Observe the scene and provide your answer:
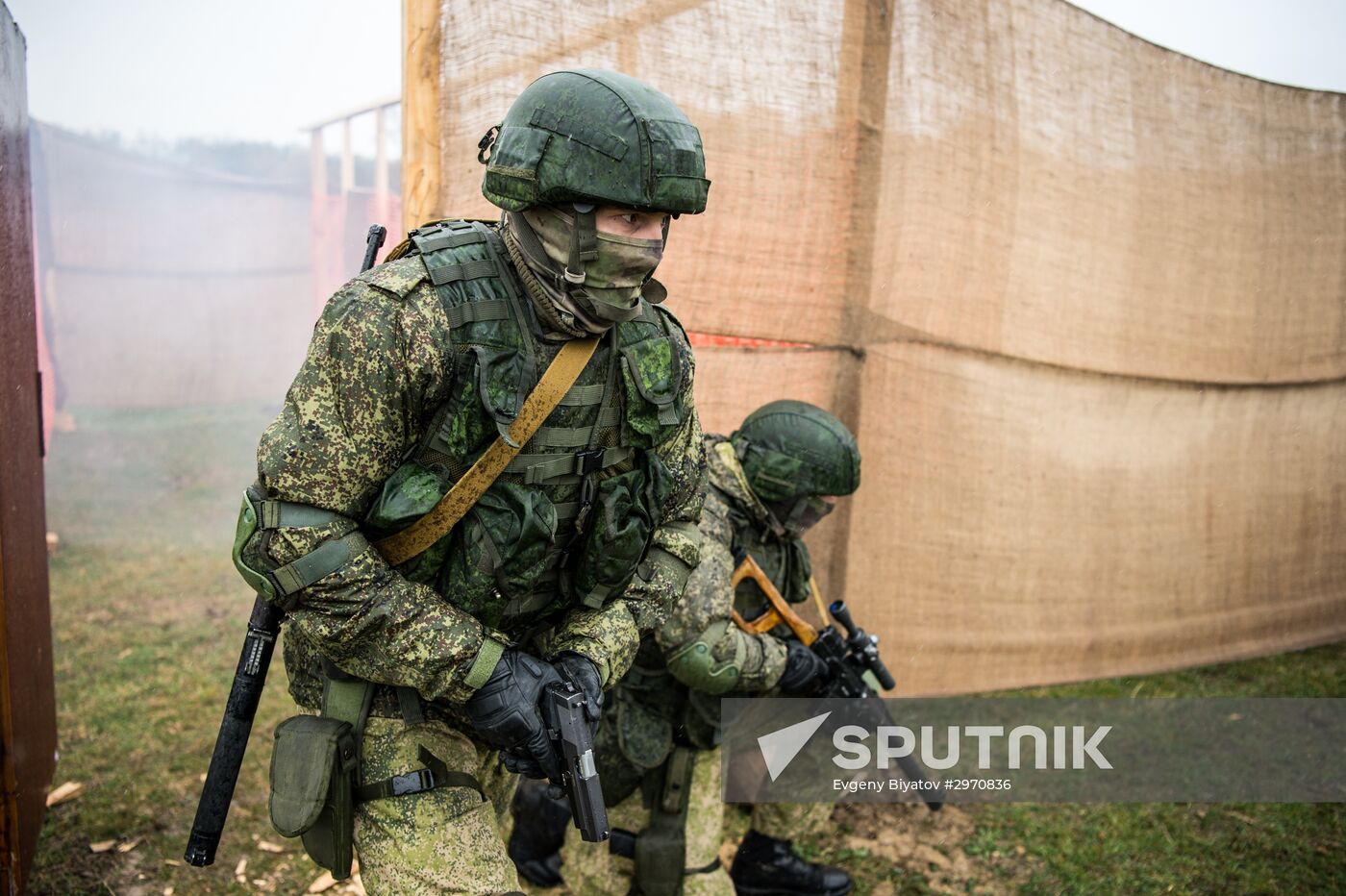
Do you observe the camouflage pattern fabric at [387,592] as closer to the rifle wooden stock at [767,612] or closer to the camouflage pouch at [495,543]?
the camouflage pouch at [495,543]

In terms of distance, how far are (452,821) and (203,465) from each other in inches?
404

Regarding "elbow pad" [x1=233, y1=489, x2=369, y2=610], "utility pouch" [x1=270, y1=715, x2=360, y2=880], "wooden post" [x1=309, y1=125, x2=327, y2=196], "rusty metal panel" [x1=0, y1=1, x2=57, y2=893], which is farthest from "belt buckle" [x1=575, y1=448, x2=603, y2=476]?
"wooden post" [x1=309, y1=125, x2=327, y2=196]

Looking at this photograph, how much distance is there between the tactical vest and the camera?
2289mm

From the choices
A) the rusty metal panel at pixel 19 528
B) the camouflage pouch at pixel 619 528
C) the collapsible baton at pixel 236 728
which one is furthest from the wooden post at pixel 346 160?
the camouflage pouch at pixel 619 528

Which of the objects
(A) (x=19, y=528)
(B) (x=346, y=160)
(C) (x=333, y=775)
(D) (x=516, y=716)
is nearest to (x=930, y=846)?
(D) (x=516, y=716)

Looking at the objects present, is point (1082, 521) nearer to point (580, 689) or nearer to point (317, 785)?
point (580, 689)

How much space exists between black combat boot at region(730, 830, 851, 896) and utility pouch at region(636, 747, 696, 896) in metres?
0.63

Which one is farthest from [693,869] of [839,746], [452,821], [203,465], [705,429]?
[203,465]

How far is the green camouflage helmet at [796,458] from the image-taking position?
3.97 m

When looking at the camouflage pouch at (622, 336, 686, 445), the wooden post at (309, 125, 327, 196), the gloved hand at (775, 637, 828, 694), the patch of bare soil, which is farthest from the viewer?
the wooden post at (309, 125, 327, 196)

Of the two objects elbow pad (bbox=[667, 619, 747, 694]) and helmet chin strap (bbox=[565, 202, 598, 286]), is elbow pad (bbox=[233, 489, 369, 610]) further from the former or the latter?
elbow pad (bbox=[667, 619, 747, 694])

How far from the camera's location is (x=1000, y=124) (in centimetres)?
537

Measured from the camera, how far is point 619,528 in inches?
101

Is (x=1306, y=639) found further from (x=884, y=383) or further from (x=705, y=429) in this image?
(x=705, y=429)
